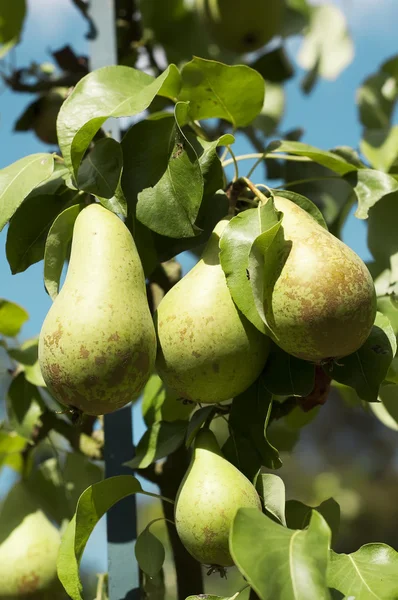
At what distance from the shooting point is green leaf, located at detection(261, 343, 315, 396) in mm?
676

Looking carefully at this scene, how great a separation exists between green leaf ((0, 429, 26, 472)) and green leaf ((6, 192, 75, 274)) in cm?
41

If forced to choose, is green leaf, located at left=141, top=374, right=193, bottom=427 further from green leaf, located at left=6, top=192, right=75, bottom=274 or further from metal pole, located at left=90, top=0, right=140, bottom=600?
green leaf, located at left=6, top=192, right=75, bottom=274

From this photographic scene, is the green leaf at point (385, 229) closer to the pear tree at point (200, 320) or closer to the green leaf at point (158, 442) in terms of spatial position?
the pear tree at point (200, 320)

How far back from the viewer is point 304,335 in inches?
23.7

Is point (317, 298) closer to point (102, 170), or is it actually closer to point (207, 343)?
point (207, 343)

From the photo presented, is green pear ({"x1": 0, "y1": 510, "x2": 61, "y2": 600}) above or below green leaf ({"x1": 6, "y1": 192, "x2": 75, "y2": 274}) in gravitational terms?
below

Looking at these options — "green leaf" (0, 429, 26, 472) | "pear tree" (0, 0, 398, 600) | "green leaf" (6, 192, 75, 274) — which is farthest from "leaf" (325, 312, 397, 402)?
"green leaf" (0, 429, 26, 472)

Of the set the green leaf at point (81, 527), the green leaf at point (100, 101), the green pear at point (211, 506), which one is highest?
the green leaf at point (100, 101)

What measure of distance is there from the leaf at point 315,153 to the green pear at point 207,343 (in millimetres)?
207

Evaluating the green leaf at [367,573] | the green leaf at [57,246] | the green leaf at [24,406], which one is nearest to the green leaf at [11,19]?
the green leaf at [24,406]

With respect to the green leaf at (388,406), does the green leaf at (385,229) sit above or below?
above

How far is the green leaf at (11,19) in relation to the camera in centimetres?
136

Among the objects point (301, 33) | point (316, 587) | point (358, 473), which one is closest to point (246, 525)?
point (316, 587)

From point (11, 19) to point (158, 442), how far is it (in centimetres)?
94
